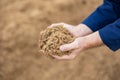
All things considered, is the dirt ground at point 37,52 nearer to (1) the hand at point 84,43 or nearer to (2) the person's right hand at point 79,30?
(2) the person's right hand at point 79,30

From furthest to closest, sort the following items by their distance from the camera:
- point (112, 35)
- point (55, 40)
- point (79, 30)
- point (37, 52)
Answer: point (37, 52)
point (79, 30)
point (55, 40)
point (112, 35)

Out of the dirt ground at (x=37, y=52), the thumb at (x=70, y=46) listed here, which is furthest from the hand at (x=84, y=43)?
the dirt ground at (x=37, y=52)

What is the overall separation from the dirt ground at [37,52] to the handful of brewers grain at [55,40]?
2.69 feet

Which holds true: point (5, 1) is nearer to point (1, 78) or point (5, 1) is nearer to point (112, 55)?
point (1, 78)

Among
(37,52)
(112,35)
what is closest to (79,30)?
(112,35)

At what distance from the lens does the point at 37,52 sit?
7.97ft

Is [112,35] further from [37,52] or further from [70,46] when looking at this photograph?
[37,52]

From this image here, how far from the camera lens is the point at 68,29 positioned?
4.96 ft

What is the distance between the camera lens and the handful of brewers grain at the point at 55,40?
56.3 inches

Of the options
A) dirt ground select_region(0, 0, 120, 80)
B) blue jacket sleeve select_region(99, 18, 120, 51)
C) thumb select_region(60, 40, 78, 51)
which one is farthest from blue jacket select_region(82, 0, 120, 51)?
dirt ground select_region(0, 0, 120, 80)

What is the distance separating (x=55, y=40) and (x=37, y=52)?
101 centimetres

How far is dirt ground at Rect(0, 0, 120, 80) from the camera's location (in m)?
2.28

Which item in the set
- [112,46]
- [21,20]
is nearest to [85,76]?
[21,20]

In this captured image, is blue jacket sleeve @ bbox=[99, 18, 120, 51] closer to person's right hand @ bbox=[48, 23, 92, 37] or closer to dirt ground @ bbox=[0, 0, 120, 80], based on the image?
person's right hand @ bbox=[48, 23, 92, 37]
